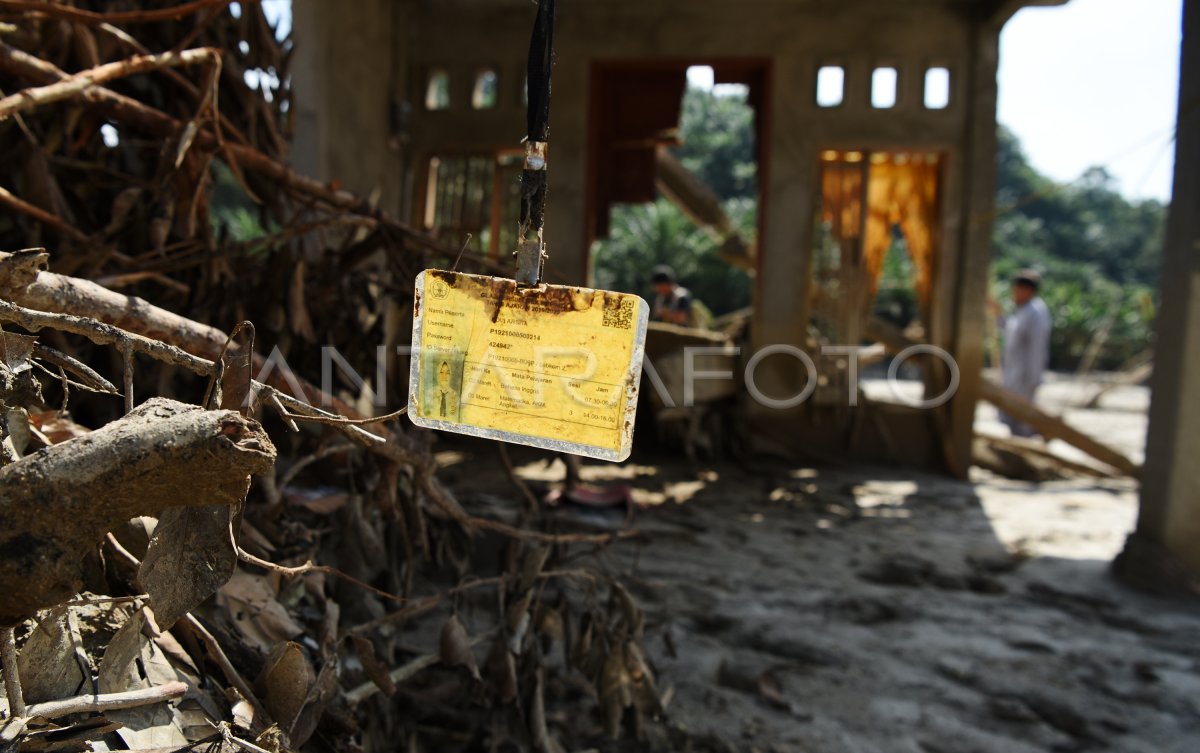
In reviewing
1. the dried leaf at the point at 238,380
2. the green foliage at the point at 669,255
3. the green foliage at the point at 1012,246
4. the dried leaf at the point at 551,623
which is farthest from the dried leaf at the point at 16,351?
the green foliage at the point at 669,255

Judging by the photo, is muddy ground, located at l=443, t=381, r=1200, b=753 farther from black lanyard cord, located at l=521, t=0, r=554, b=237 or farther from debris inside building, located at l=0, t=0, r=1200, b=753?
black lanyard cord, located at l=521, t=0, r=554, b=237

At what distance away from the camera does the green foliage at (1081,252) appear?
81.9ft

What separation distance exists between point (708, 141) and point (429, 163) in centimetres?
2508

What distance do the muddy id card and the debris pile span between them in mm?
265

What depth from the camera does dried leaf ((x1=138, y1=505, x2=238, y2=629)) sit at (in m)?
1.36

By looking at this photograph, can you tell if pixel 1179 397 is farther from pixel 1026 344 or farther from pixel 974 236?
pixel 1026 344

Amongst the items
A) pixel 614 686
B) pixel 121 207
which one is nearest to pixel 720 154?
pixel 121 207

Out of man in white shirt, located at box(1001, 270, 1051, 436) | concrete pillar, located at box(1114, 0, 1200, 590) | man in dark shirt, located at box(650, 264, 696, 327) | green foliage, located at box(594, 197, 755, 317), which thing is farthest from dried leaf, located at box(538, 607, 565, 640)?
green foliage, located at box(594, 197, 755, 317)

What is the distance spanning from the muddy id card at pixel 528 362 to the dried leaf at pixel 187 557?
1.14ft

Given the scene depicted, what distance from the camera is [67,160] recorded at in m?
3.18

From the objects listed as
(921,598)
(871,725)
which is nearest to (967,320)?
(921,598)

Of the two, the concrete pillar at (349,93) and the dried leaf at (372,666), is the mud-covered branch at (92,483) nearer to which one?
the dried leaf at (372,666)

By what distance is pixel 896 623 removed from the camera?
406 centimetres

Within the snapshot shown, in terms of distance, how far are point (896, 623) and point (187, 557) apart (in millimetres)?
3443
